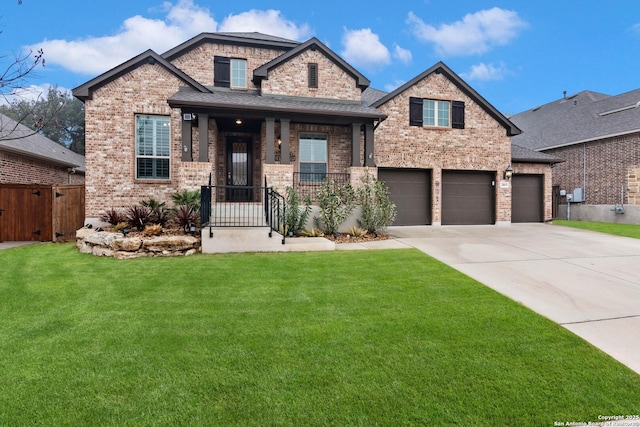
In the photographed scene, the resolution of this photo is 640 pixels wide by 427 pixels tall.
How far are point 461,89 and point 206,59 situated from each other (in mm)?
10886

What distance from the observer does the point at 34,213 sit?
34.1 feet

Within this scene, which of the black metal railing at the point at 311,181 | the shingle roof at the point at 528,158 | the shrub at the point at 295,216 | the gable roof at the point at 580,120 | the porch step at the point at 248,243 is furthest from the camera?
the gable roof at the point at 580,120

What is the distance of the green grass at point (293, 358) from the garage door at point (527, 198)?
11.4 metres

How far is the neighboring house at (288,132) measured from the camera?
34.5 ft

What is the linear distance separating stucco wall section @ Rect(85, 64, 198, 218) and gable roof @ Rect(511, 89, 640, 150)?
21.6 m

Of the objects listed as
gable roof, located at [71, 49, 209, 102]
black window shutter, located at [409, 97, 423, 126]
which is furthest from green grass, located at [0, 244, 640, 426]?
black window shutter, located at [409, 97, 423, 126]

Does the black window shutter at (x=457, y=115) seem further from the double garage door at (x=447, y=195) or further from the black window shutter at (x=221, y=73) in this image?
the black window shutter at (x=221, y=73)

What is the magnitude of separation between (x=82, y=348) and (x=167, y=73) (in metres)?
10.4

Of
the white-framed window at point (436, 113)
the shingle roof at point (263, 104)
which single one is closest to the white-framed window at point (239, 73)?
the shingle roof at point (263, 104)

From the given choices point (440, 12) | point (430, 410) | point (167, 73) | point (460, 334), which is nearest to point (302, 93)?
point (167, 73)

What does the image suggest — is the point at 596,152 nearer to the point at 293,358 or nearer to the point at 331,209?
the point at 331,209

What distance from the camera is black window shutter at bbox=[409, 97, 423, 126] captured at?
42.5 ft

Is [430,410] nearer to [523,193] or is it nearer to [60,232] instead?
[60,232]

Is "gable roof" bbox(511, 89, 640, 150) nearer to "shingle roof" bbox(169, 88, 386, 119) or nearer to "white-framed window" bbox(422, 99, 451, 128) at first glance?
"white-framed window" bbox(422, 99, 451, 128)
